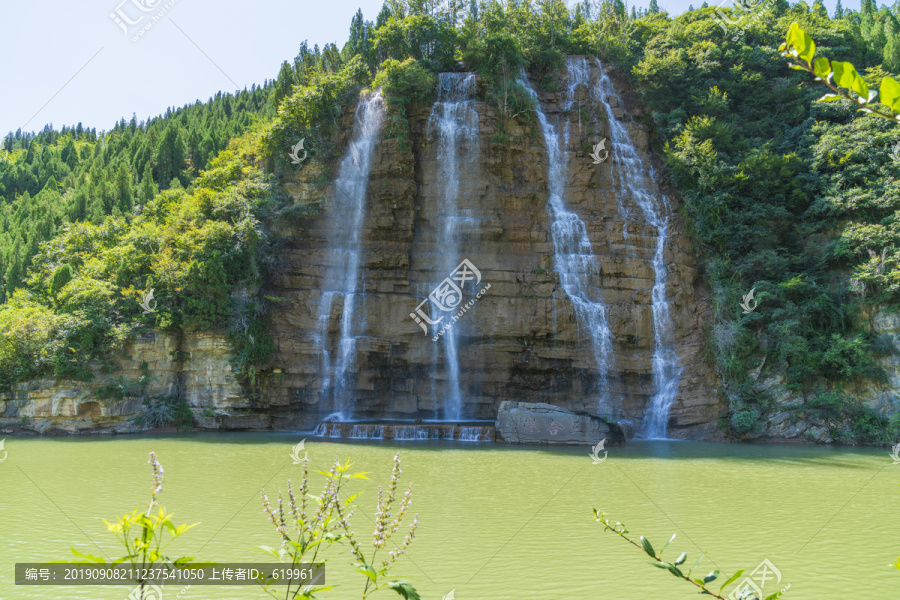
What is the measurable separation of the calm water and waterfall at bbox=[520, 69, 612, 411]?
23.3 ft

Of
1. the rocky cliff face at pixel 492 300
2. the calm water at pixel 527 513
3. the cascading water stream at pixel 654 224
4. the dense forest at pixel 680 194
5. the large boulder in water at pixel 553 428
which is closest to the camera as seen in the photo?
the calm water at pixel 527 513

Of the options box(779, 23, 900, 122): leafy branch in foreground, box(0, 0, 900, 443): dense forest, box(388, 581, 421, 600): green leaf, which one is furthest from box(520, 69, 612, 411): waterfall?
box(779, 23, 900, 122): leafy branch in foreground

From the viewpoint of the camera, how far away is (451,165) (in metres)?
26.8

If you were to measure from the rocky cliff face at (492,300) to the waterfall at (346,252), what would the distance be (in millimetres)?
276

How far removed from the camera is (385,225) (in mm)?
25688

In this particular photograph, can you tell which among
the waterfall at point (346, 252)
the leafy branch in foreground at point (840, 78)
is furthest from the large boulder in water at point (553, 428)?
the leafy branch in foreground at point (840, 78)

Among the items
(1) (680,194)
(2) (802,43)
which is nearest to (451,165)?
(1) (680,194)

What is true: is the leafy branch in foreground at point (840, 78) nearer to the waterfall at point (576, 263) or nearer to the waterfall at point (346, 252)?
the waterfall at point (576, 263)

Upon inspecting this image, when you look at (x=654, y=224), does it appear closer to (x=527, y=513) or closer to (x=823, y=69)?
(x=527, y=513)

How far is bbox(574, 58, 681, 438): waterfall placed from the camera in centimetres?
2283

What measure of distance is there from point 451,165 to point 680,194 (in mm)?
10400

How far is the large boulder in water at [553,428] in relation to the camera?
64.0 feet

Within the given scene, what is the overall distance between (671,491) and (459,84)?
22.9 m

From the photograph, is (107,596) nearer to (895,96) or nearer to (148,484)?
(148,484)
